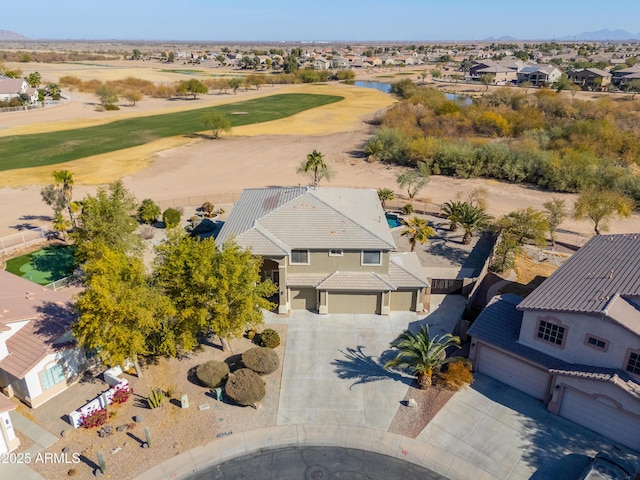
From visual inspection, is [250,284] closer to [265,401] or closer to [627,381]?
[265,401]

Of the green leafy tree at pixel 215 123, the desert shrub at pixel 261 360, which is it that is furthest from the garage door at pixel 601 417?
the green leafy tree at pixel 215 123

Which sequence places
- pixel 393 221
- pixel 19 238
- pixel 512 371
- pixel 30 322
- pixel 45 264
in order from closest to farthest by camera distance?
pixel 30 322
pixel 512 371
pixel 45 264
pixel 19 238
pixel 393 221

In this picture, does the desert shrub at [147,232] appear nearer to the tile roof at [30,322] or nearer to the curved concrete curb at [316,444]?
the tile roof at [30,322]

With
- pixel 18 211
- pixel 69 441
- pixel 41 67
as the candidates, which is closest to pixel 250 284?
pixel 69 441

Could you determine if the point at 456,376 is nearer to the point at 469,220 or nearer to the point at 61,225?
the point at 469,220

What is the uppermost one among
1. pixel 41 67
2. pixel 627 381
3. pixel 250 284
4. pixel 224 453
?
pixel 41 67

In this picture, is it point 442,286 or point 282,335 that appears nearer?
point 282,335

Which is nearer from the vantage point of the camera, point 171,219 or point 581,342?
point 581,342

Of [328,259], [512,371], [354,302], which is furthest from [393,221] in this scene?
[512,371]
